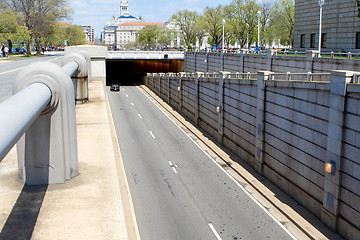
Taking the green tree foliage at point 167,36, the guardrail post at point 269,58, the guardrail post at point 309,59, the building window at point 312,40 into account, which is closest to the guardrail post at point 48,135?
the guardrail post at point 309,59

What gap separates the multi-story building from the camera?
1937 inches

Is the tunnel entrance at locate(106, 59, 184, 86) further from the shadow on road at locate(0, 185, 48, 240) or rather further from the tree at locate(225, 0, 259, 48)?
the shadow on road at locate(0, 185, 48, 240)

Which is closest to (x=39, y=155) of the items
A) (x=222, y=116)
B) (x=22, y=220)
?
(x=22, y=220)

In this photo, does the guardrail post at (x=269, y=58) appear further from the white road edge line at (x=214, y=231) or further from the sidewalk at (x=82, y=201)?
the white road edge line at (x=214, y=231)

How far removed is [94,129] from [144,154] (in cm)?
466

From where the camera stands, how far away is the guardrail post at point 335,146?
17438mm

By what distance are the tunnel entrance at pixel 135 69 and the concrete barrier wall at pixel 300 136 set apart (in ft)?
199

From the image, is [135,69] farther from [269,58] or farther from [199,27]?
[269,58]

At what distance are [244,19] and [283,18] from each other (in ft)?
39.2

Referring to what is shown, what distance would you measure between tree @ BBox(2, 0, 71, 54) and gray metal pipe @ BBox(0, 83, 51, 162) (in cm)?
9841

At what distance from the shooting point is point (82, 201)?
16281 millimetres

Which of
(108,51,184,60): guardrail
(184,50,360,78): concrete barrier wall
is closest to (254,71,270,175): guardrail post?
(184,50,360,78): concrete barrier wall

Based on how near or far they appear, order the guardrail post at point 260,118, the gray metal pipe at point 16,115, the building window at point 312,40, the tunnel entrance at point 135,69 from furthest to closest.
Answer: the tunnel entrance at point 135,69 → the building window at point 312,40 → the guardrail post at point 260,118 → the gray metal pipe at point 16,115

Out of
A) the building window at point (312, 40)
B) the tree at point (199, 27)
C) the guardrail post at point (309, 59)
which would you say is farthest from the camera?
the tree at point (199, 27)
